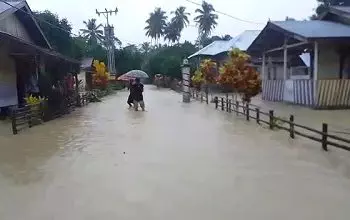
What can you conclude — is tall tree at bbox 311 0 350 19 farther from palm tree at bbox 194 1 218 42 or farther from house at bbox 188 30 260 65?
palm tree at bbox 194 1 218 42

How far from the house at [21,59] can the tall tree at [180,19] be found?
197 ft

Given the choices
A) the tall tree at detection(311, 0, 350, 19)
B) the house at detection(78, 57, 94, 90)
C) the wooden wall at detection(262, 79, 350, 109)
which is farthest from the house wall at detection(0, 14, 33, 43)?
the tall tree at detection(311, 0, 350, 19)

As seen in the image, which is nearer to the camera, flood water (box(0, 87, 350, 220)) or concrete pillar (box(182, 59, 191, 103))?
flood water (box(0, 87, 350, 220))

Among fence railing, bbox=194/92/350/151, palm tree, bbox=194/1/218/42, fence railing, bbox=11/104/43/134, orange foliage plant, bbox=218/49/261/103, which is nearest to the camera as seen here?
fence railing, bbox=194/92/350/151

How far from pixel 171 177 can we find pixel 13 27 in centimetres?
1503

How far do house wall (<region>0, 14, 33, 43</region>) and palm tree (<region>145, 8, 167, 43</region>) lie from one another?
61467 millimetres

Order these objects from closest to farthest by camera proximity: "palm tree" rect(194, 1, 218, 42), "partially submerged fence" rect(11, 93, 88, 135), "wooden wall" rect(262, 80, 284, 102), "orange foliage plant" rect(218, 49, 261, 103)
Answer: "partially submerged fence" rect(11, 93, 88, 135) → "orange foliage plant" rect(218, 49, 261, 103) → "wooden wall" rect(262, 80, 284, 102) → "palm tree" rect(194, 1, 218, 42)

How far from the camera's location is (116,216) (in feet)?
17.8

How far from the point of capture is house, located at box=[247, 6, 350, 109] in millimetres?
19516

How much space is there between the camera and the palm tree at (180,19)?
8125 cm

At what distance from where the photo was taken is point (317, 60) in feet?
65.5

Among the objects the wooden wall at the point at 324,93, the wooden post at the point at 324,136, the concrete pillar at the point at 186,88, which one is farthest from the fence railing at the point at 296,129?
the concrete pillar at the point at 186,88

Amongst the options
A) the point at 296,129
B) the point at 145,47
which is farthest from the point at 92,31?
the point at 296,129

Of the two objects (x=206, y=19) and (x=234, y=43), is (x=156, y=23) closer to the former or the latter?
(x=206, y=19)
